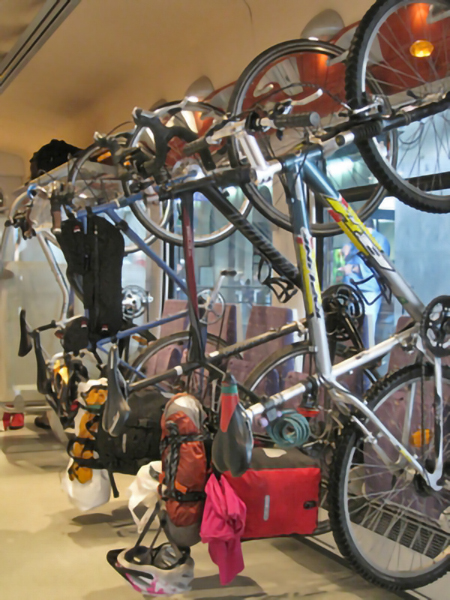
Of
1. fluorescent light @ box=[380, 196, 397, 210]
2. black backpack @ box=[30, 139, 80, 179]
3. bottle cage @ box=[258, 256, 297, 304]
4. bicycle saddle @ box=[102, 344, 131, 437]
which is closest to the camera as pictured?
bicycle saddle @ box=[102, 344, 131, 437]

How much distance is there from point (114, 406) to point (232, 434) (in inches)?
28.2

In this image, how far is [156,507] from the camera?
83.4 inches

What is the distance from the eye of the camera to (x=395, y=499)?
206 cm

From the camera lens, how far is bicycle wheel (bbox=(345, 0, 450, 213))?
178 centimetres

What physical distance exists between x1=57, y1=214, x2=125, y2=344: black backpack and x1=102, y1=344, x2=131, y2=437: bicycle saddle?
0.44 metres

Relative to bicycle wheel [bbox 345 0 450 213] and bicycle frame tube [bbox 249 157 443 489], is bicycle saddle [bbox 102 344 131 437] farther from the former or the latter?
bicycle wheel [bbox 345 0 450 213]

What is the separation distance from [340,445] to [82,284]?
4.83 feet

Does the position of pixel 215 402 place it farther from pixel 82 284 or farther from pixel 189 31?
pixel 189 31

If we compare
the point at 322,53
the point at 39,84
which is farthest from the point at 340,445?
the point at 39,84

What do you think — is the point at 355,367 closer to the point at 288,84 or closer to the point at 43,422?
the point at 288,84

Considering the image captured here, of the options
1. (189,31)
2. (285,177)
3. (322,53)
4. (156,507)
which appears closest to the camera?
(285,177)

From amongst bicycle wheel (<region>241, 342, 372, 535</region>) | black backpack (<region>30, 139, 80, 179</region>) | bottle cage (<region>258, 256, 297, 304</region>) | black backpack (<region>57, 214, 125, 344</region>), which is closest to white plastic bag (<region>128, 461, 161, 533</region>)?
bicycle wheel (<region>241, 342, 372, 535</region>)

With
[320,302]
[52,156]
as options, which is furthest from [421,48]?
[52,156]

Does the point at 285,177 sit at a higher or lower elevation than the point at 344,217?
higher
